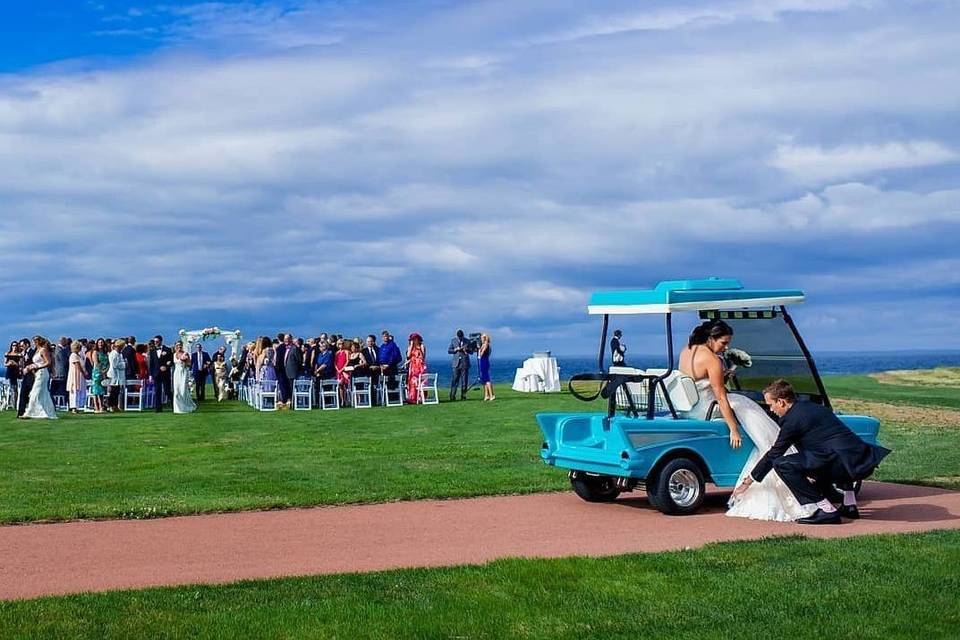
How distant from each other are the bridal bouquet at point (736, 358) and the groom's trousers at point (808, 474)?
73.2 inches

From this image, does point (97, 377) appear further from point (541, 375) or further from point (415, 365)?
point (541, 375)

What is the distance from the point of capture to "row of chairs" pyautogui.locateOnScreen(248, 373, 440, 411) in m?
31.3

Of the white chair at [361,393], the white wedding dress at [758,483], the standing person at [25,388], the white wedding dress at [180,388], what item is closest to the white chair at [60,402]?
the standing person at [25,388]

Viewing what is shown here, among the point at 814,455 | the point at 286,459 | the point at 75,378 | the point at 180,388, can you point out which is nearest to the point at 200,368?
the point at 75,378

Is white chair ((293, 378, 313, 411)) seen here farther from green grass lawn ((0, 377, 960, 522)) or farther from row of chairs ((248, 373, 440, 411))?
green grass lawn ((0, 377, 960, 522))

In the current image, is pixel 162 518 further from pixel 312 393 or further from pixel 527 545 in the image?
pixel 312 393

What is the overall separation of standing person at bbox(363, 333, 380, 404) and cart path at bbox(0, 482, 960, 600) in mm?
18974

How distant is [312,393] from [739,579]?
953 inches

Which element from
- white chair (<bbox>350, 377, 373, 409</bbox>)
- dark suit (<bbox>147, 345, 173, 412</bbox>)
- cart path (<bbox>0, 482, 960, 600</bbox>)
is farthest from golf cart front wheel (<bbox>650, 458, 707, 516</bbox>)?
dark suit (<bbox>147, 345, 173, 412</bbox>)

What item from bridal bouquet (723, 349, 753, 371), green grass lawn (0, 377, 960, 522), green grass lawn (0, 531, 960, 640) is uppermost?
bridal bouquet (723, 349, 753, 371)

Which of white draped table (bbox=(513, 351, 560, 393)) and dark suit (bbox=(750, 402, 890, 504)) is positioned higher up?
white draped table (bbox=(513, 351, 560, 393))

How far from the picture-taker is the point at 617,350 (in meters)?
14.6

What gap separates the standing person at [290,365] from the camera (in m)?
30.9

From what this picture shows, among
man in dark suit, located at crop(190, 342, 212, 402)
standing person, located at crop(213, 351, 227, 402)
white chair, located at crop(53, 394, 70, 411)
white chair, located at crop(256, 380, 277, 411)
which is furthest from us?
standing person, located at crop(213, 351, 227, 402)
